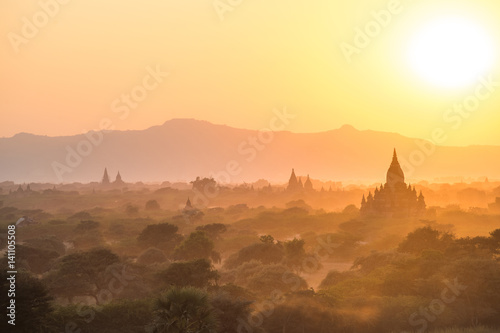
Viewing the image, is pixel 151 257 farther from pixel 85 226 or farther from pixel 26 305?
pixel 26 305

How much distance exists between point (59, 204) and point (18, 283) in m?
113

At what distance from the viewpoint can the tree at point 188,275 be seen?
105 ft

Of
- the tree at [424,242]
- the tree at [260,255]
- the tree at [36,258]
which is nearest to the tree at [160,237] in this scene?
the tree at [260,255]

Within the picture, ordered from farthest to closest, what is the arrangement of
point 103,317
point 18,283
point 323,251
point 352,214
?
1. point 352,214
2. point 323,251
3. point 103,317
4. point 18,283

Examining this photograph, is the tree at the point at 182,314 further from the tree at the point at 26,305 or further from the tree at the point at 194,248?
the tree at the point at 194,248

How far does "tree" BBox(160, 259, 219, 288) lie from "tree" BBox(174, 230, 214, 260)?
12.7 metres

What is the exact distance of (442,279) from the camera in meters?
30.8

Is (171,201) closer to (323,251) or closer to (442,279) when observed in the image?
(323,251)

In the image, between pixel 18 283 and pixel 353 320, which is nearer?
pixel 18 283

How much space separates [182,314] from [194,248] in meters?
28.2

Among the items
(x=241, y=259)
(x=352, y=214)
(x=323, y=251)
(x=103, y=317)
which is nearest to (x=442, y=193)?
(x=352, y=214)

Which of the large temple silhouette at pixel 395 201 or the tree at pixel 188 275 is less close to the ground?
the large temple silhouette at pixel 395 201

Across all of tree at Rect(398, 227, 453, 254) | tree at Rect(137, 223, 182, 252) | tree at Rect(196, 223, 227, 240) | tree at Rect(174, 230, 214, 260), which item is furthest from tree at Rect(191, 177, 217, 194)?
tree at Rect(398, 227, 453, 254)

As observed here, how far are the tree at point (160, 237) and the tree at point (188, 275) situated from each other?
69.9 feet
